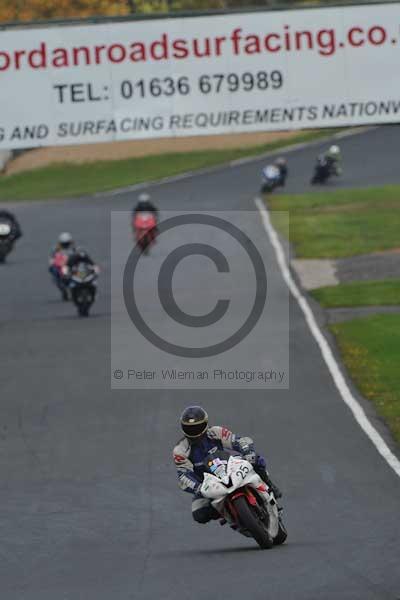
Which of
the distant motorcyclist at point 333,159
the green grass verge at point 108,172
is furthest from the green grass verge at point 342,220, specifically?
the green grass verge at point 108,172

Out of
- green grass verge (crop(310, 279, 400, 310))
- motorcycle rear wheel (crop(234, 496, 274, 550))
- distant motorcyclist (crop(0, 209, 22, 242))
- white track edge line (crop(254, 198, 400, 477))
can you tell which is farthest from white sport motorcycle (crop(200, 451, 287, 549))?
distant motorcyclist (crop(0, 209, 22, 242))

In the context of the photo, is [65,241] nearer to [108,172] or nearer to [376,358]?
[376,358]

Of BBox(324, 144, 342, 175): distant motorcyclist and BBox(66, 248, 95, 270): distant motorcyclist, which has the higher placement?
BBox(324, 144, 342, 175): distant motorcyclist

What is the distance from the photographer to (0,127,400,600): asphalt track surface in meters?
10.6

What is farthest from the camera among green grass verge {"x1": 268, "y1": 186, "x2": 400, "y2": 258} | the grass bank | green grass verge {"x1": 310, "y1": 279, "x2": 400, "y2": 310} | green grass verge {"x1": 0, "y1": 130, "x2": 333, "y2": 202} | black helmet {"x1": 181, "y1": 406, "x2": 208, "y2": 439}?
green grass verge {"x1": 0, "y1": 130, "x2": 333, "y2": 202}

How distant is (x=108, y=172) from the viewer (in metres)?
73.2

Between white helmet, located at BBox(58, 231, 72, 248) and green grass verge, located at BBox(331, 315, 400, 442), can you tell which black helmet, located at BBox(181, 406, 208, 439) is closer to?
green grass verge, located at BBox(331, 315, 400, 442)

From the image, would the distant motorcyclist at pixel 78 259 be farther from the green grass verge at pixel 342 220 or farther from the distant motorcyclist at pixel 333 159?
the distant motorcyclist at pixel 333 159

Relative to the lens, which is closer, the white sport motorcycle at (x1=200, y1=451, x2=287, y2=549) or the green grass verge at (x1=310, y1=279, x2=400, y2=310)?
the white sport motorcycle at (x1=200, y1=451, x2=287, y2=549)

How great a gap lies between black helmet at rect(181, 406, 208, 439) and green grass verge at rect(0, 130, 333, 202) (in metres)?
55.1

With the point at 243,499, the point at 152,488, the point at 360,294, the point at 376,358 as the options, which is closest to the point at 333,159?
the point at 360,294

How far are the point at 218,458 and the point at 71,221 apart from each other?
43908 mm

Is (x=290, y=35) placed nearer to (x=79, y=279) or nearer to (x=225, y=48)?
(x=225, y=48)

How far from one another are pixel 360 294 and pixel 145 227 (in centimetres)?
1238
